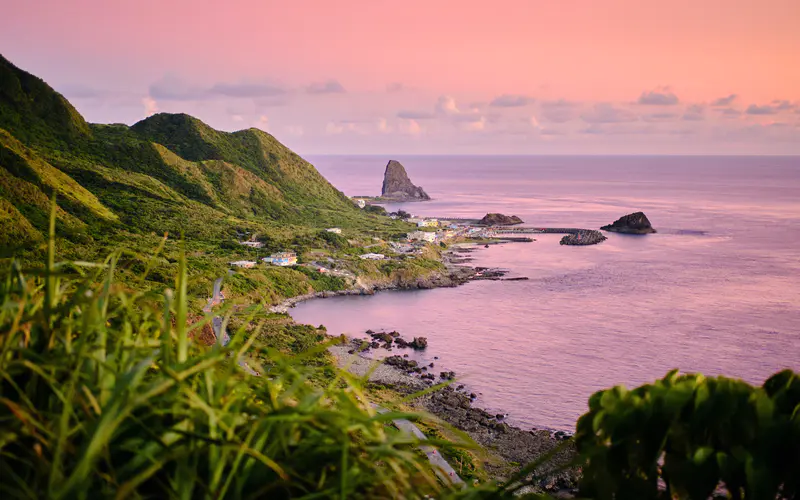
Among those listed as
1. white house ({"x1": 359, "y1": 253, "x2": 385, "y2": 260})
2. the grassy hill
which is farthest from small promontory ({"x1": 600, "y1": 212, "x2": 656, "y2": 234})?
white house ({"x1": 359, "y1": 253, "x2": 385, "y2": 260})

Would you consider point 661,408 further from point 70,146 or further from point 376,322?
point 70,146

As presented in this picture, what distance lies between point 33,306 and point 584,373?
40.5 metres

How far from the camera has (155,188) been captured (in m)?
77.9

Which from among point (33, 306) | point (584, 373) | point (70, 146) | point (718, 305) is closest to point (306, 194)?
point (70, 146)

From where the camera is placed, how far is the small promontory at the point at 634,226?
323ft

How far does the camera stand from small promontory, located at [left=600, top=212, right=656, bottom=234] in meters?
98.4

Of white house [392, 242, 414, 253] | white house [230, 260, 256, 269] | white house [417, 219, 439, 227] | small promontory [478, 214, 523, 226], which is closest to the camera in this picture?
white house [230, 260, 256, 269]

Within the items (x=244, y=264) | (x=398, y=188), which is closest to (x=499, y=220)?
(x=398, y=188)

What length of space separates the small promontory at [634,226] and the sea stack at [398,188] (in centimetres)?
7247

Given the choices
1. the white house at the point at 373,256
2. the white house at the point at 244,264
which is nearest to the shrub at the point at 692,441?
the white house at the point at 244,264

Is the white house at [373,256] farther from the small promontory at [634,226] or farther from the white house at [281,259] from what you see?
the small promontory at [634,226]

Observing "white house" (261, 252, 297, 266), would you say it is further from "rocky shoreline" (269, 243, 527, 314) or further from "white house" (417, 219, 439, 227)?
"white house" (417, 219, 439, 227)

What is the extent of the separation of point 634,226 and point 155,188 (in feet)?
214

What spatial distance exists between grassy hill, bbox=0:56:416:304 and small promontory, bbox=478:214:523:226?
17.4 m
